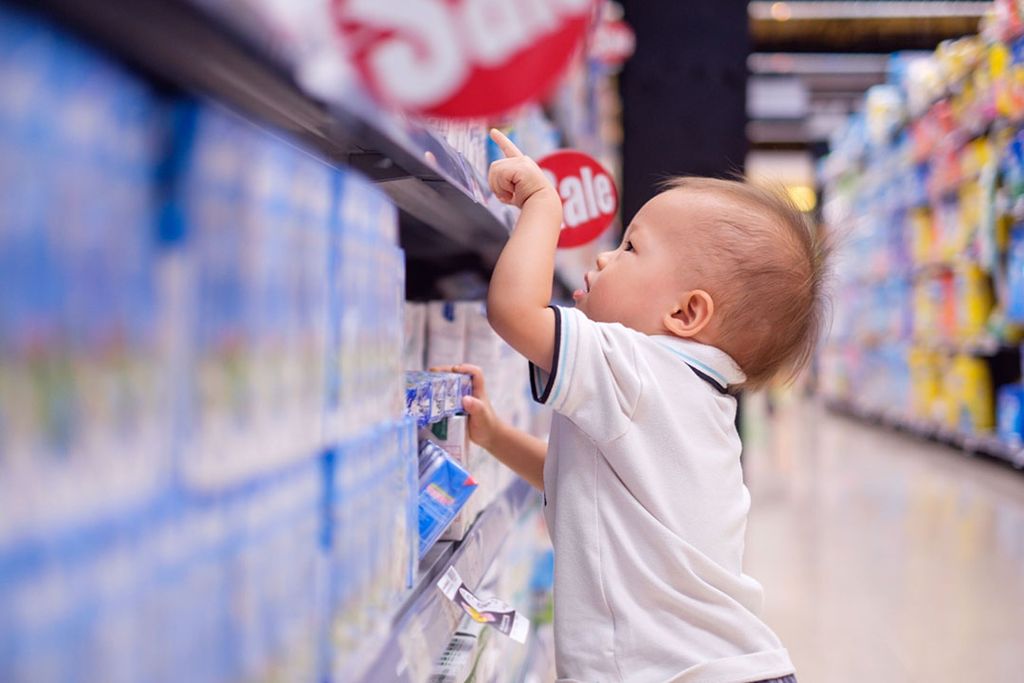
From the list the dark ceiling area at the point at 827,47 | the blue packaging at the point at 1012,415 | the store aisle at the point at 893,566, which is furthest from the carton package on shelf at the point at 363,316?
the dark ceiling area at the point at 827,47

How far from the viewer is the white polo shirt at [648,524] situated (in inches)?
41.4

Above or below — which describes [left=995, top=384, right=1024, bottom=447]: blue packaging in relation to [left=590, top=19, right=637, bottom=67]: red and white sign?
below

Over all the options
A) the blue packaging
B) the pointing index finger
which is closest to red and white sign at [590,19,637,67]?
the pointing index finger

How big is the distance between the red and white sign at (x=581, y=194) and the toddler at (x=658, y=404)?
1.35 feet

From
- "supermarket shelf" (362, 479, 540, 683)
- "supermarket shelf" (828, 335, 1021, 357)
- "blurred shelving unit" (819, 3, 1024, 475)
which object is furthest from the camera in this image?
"supermarket shelf" (828, 335, 1021, 357)

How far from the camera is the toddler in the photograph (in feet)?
3.43

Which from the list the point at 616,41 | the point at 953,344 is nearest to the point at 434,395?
the point at 616,41

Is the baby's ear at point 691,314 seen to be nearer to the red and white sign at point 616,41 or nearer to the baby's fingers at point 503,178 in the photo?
the baby's fingers at point 503,178

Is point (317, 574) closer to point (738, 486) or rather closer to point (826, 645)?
point (738, 486)

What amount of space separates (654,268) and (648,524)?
32 cm

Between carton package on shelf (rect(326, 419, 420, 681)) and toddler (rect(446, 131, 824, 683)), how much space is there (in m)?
0.26

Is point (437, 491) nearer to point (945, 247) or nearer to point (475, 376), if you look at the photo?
point (475, 376)

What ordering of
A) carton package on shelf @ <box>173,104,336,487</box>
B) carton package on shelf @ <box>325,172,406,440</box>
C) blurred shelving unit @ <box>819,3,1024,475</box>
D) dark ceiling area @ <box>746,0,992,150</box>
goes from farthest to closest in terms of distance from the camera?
1. dark ceiling area @ <box>746,0,992,150</box>
2. blurred shelving unit @ <box>819,3,1024,475</box>
3. carton package on shelf @ <box>325,172,406,440</box>
4. carton package on shelf @ <box>173,104,336,487</box>

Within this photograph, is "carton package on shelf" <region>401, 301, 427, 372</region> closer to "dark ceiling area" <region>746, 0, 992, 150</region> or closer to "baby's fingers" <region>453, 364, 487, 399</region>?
"baby's fingers" <region>453, 364, 487, 399</region>
